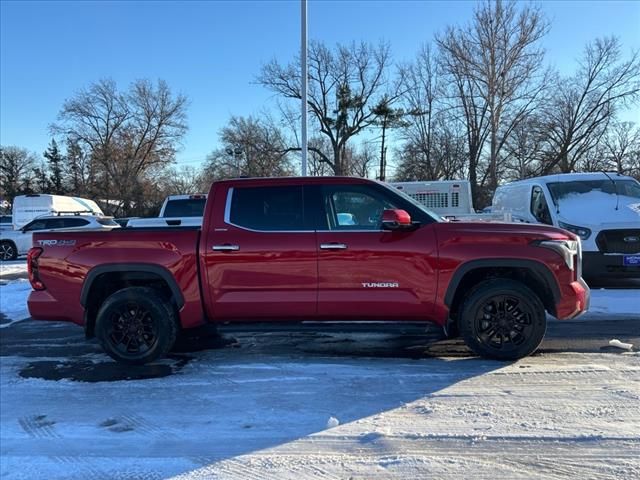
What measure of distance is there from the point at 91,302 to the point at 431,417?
366 cm

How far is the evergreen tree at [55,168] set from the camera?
64250mm

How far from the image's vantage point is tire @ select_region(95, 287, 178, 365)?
5215 millimetres

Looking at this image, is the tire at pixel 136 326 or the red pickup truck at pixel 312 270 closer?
the red pickup truck at pixel 312 270

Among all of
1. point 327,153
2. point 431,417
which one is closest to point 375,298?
point 431,417

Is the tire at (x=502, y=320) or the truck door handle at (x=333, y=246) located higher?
the truck door handle at (x=333, y=246)

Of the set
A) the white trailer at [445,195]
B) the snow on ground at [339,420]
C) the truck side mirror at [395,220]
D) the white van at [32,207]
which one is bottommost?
the snow on ground at [339,420]

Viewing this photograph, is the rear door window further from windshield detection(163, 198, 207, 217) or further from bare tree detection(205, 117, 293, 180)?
bare tree detection(205, 117, 293, 180)

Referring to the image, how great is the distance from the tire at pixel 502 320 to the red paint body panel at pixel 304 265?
24 centimetres

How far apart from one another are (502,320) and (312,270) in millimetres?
1935

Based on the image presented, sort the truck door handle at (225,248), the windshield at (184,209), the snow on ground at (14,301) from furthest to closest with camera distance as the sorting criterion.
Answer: the windshield at (184,209)
the snow on ground at (14,301)
the truck door handle at (225,248)

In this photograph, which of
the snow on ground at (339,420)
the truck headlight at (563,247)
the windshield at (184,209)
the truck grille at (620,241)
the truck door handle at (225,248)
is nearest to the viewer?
the snow on ground at (339,420)

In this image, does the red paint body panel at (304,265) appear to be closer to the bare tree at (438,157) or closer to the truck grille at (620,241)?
the truck grille at (620,241)

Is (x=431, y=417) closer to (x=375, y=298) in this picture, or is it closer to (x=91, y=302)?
(x=375, y=298)

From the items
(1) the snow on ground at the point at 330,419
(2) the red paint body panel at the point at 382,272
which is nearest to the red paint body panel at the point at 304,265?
(2) the red paint body panel at the point at 382,272
